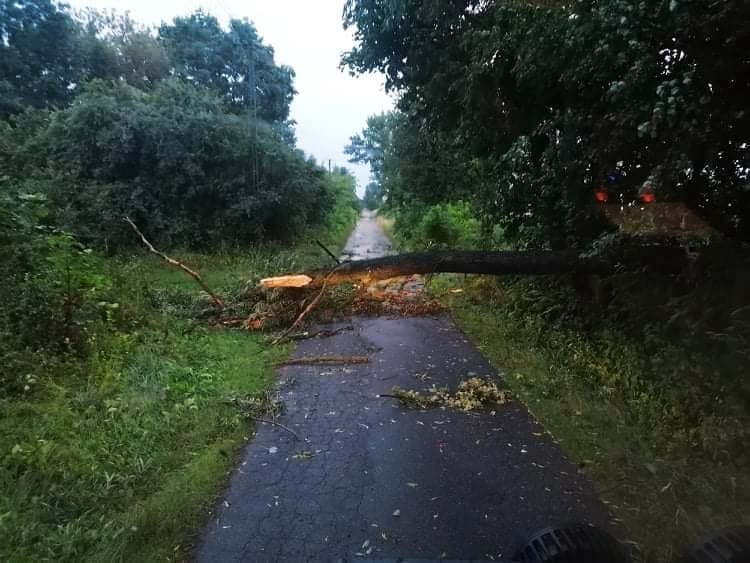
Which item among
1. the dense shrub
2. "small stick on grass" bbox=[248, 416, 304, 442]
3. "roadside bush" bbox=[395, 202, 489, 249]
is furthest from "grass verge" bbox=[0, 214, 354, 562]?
"roadside bush" bbox=[395, 202, 489, 249]

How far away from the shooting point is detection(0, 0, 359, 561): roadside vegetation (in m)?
3.19

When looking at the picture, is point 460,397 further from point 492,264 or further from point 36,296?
point 36,296

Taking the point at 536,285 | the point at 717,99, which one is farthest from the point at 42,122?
the point at 717,99

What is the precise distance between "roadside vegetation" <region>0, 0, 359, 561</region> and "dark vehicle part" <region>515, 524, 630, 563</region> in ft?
6.91

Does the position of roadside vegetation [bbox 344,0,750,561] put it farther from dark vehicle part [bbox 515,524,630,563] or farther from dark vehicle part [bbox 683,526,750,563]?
dark vehicle part [bbox 515,524,630,563]

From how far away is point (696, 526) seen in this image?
2869mm

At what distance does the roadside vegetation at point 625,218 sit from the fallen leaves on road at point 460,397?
0.31m

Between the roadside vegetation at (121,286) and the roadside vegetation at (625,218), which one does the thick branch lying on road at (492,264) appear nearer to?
the roadside vegetation at (625,218)

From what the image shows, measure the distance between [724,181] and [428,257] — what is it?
11.5 ft

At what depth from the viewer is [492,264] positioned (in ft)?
21.6

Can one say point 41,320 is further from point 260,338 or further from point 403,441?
point 403,441

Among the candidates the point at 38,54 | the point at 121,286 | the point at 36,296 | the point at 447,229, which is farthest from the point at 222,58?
the point at 36,296

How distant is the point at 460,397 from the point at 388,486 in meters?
1.68

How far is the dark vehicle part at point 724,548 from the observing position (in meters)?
1.74
